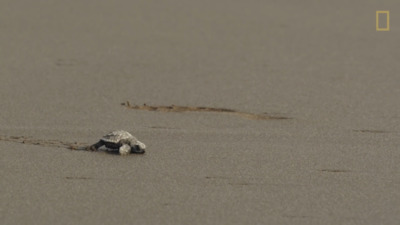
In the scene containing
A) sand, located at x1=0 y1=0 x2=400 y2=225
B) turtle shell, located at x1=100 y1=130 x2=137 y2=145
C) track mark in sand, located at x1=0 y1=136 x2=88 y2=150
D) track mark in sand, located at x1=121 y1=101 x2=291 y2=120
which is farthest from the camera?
track mark in sand, located at x1=121 y1=101 x2=291 y2=120

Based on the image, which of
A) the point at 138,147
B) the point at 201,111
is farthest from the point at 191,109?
the point at 138,147

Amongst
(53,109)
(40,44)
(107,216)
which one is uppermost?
(40,44)

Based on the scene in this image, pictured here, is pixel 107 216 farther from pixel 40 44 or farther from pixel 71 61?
pixel 40 44

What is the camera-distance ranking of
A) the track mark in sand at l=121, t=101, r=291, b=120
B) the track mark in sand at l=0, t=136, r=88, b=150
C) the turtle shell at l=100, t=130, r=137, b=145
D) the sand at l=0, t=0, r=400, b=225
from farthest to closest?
the track mark in sand at l=121, t=101, r=291, b=120
the track mark in sand at l=0, t=136, r=88, b=150
the turtle shell at l=100, t=130, r=137, b=145
the sand at l=0, t=0, r=400, b=225

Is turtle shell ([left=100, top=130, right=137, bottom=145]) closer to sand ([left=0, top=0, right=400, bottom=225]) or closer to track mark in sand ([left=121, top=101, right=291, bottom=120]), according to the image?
sand ([left=0, top=0, right=400, bottom=225])

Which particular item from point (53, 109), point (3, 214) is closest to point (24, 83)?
point (53, 109)

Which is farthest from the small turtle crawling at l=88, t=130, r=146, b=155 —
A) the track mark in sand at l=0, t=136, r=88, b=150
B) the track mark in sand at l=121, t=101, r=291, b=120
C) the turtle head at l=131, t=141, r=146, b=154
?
the track mark in sand at l=121, t=101, r=291, b=120

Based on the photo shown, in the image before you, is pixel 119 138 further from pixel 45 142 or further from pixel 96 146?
pixel 45 142
